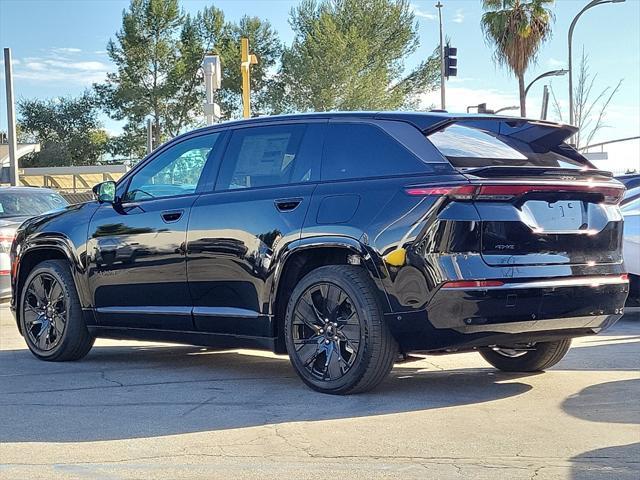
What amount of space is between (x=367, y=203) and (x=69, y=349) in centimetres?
313

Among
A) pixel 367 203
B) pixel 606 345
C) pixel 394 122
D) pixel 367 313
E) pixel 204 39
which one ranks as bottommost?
pixel 606 345

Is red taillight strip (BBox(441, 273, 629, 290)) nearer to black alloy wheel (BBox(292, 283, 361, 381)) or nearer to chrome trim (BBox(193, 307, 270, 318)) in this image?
black alloy wheel (BBox(292, 283, 361, 381))

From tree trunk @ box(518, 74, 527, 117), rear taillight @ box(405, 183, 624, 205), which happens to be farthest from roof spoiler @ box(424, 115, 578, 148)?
tree trunk @ box(518, 74, 527, 117)

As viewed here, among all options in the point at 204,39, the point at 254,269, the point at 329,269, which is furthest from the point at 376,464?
the point at 204,39

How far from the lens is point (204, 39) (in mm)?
52281

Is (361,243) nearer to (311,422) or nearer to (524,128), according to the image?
(311,422)

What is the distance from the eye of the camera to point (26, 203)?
12.7m

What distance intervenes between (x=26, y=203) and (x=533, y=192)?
29.4 feet

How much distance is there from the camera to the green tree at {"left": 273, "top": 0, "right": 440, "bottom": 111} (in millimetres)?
39750

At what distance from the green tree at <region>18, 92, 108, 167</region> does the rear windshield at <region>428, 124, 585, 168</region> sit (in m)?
53.4

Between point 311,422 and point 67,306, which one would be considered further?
point 67,306

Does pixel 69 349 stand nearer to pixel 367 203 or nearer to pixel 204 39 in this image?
pixel 367 203

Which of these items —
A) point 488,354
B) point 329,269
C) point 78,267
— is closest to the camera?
point 329,269

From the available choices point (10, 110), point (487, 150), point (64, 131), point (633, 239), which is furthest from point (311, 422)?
point (64, 131)
